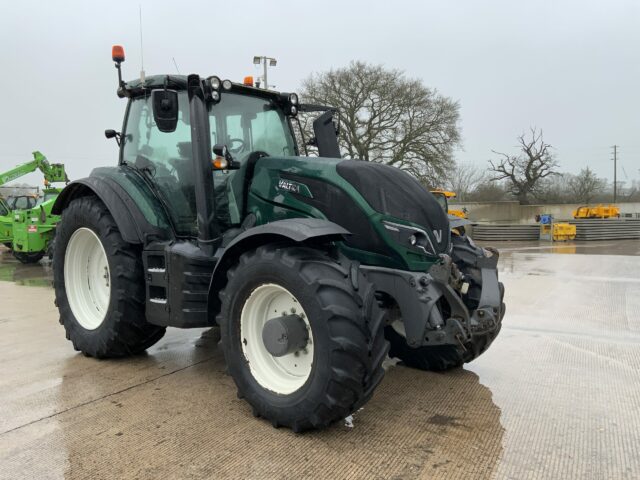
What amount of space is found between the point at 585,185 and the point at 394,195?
5366 centimetres

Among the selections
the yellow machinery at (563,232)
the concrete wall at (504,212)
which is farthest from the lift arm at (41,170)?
the concrete wall at (504,212)

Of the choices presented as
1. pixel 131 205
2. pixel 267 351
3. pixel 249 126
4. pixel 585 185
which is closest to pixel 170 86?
pixel 249 126

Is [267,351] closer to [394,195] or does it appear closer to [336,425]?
[336,425]

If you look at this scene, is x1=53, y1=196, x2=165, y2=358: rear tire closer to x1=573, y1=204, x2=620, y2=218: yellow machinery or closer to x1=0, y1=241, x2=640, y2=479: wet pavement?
x1=0, y1=241, x2=640, y2=479: wet pavement

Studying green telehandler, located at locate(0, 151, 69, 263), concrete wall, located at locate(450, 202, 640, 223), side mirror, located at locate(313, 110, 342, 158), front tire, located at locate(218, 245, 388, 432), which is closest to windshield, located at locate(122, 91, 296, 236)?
side mirror, located at locate(313, 110, 342, 158)

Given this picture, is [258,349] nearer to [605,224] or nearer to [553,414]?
[553,414]

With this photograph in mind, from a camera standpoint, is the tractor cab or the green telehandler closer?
the tractor cab

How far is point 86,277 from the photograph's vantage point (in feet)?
16.3

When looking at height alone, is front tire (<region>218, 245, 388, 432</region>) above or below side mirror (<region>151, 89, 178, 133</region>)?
below

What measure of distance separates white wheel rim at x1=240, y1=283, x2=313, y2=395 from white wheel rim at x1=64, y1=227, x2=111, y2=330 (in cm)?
206

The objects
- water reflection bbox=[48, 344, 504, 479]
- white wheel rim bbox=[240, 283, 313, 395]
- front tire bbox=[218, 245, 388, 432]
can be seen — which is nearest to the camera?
water reflection bbox=[48, 344, 504, 479]

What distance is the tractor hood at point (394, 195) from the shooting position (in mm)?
Answer: 3389

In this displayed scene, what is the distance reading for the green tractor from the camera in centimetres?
302

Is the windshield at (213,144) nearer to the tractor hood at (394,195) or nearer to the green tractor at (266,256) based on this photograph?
the green tractor at (266,256)
